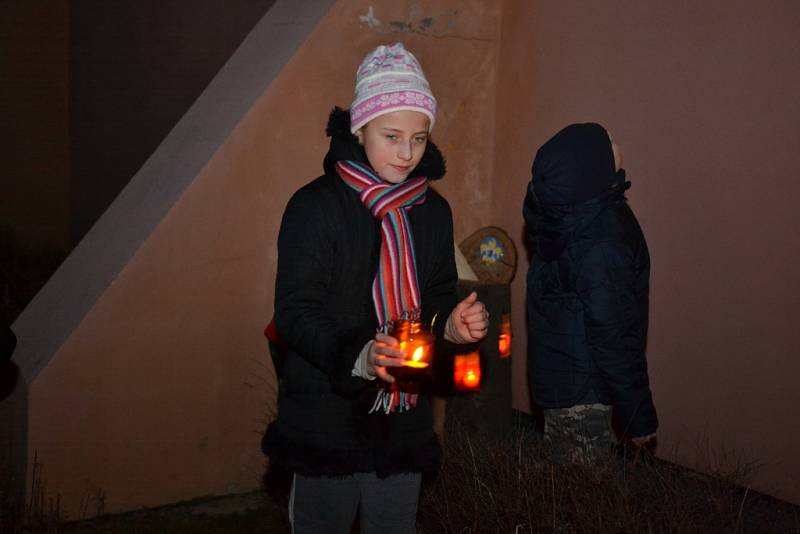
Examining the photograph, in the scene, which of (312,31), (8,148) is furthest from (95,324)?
(8,148)

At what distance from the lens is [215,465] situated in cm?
465

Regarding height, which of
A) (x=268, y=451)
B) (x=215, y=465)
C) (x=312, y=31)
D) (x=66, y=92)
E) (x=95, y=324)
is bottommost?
(x=215, y=465)

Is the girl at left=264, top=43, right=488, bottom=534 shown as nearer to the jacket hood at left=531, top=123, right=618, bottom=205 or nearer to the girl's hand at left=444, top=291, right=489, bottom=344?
the girl's hand at left=444, top=291, right=489, bottom=344

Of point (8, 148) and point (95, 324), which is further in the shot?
point (8, 148)

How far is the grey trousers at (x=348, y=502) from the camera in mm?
2789

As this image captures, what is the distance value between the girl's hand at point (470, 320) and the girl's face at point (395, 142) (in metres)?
0.44

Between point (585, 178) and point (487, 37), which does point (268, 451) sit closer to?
point (585, 178)

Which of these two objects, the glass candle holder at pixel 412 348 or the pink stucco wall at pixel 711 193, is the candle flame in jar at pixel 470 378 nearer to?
the glass candle holder at pixel 412 348

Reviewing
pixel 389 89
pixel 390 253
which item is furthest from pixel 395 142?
pixel 390 253

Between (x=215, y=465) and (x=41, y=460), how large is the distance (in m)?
0.83

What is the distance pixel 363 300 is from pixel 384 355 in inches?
16.1

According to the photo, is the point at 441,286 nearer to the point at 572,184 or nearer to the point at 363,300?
the point at 363,300

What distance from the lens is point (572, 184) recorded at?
12.2 feet

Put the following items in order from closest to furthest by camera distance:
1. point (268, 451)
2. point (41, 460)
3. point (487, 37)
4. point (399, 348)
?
1. point (399, 348)
2. point (268, 451)
3. point (41, 460)
4. point (487, 37)
